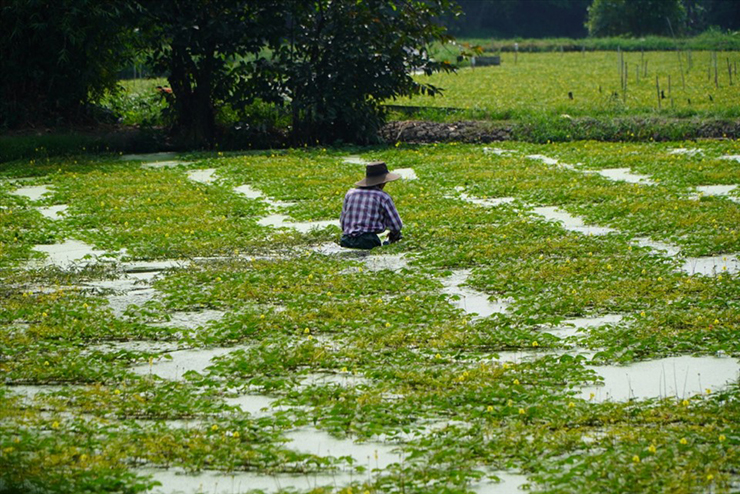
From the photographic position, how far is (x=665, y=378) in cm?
713

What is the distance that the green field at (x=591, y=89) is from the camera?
79.9 ft

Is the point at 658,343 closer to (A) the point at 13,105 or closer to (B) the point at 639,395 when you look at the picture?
(B) the point at 639,395

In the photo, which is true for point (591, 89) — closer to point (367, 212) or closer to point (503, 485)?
point (367, 212)

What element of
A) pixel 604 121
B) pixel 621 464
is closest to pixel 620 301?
pixel 621 464

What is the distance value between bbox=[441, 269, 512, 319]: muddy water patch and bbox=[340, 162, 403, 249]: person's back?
165 centimetres

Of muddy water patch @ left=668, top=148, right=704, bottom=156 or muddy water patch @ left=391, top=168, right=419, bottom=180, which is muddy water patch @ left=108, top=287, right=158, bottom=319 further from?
muddy water patch @ left=668, top=148, right=704, bottom=156

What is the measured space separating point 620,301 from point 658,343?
1335mm

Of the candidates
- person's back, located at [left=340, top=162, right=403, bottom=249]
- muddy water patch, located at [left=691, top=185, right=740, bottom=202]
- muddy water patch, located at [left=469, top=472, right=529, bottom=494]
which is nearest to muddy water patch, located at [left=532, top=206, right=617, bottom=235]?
muddy water patch, located at [left=691, top=185, right=740, bottom=202]

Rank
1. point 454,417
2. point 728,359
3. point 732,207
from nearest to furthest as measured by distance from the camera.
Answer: point 454,417
point 728,359
point 732,207

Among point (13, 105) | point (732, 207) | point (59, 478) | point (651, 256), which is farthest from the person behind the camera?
point (13, 105)

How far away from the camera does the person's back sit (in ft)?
38.3

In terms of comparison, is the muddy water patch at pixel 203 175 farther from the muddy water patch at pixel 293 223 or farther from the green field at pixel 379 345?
the muddy water patch at pixel 293 223

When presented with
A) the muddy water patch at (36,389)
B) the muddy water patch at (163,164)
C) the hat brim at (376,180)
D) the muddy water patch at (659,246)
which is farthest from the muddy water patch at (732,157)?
the muddy water patch at (36,389)

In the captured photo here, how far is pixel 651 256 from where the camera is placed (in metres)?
10.8
